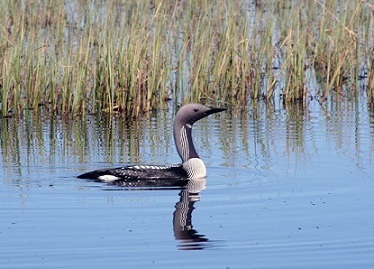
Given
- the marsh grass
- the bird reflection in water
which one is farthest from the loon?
the marsh grass

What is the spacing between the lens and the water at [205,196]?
23.1 ft

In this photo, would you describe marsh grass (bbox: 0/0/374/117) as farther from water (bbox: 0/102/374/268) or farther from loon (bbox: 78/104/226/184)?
loon (bbox: 78/104/226/184)

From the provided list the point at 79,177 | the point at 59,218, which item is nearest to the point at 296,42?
the point at 79,177

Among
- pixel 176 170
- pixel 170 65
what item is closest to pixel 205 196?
pixel 176 170

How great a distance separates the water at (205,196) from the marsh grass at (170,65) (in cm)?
35

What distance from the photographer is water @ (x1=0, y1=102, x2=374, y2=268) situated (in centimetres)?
705

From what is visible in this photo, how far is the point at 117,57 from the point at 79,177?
12.3ft

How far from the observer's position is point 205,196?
910 centimetres

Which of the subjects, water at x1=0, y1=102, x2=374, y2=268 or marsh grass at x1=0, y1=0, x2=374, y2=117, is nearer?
water at x1=0, y1=102, x2=374, y2=268

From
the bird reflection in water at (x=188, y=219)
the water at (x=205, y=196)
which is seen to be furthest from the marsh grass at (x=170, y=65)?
the bird reflection in water at (x=188, y=219)

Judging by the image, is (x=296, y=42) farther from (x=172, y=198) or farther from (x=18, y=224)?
(x=18, y=224)

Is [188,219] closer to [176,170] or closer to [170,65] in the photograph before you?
[176,170]

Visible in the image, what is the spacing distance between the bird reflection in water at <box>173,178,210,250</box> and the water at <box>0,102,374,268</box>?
13 millimetres

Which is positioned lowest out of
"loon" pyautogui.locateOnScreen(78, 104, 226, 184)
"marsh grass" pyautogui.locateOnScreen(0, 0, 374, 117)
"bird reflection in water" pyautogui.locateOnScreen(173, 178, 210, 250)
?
"bird reflection in water" pyautogui.locateOnScreen(173, 178, 210, 250)
